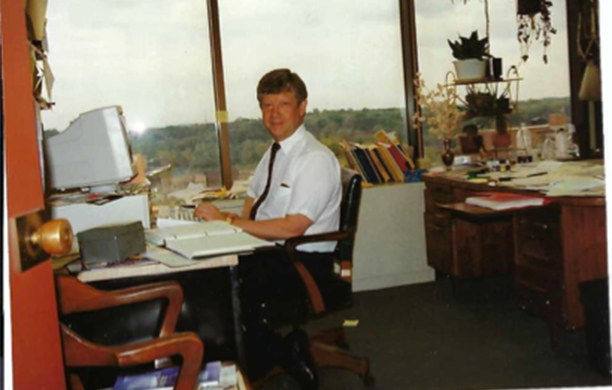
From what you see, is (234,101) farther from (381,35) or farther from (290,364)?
(290,364)

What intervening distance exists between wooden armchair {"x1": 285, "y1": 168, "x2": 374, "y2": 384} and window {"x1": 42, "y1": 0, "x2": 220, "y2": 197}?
1.73 m

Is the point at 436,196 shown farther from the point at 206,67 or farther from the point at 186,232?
the point at 186,232

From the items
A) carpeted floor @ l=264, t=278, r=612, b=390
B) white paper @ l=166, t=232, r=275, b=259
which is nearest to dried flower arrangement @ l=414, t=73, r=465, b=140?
carpeted floor @ l=264, t=278, r=612, b=390

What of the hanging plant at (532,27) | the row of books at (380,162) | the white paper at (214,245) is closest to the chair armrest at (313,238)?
the white paper at (214,245)

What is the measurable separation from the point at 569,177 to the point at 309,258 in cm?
141

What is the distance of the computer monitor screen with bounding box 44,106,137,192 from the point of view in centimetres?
248

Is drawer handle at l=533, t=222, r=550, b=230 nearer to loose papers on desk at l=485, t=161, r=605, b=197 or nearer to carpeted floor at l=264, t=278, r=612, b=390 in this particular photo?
loose papers on desk at l=485, t=161, r=605, b=197

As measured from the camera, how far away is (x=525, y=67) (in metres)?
4.64

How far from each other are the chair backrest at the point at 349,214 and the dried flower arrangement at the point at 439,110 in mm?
1832

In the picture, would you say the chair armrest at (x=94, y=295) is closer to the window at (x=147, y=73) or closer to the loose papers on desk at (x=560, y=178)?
the loose papers on desk at (x=560, y=178)

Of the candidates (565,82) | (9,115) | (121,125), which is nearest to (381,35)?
(565,82)

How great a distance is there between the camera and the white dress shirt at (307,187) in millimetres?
2848

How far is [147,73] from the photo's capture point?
14.2 ft

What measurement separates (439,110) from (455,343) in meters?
1.79
